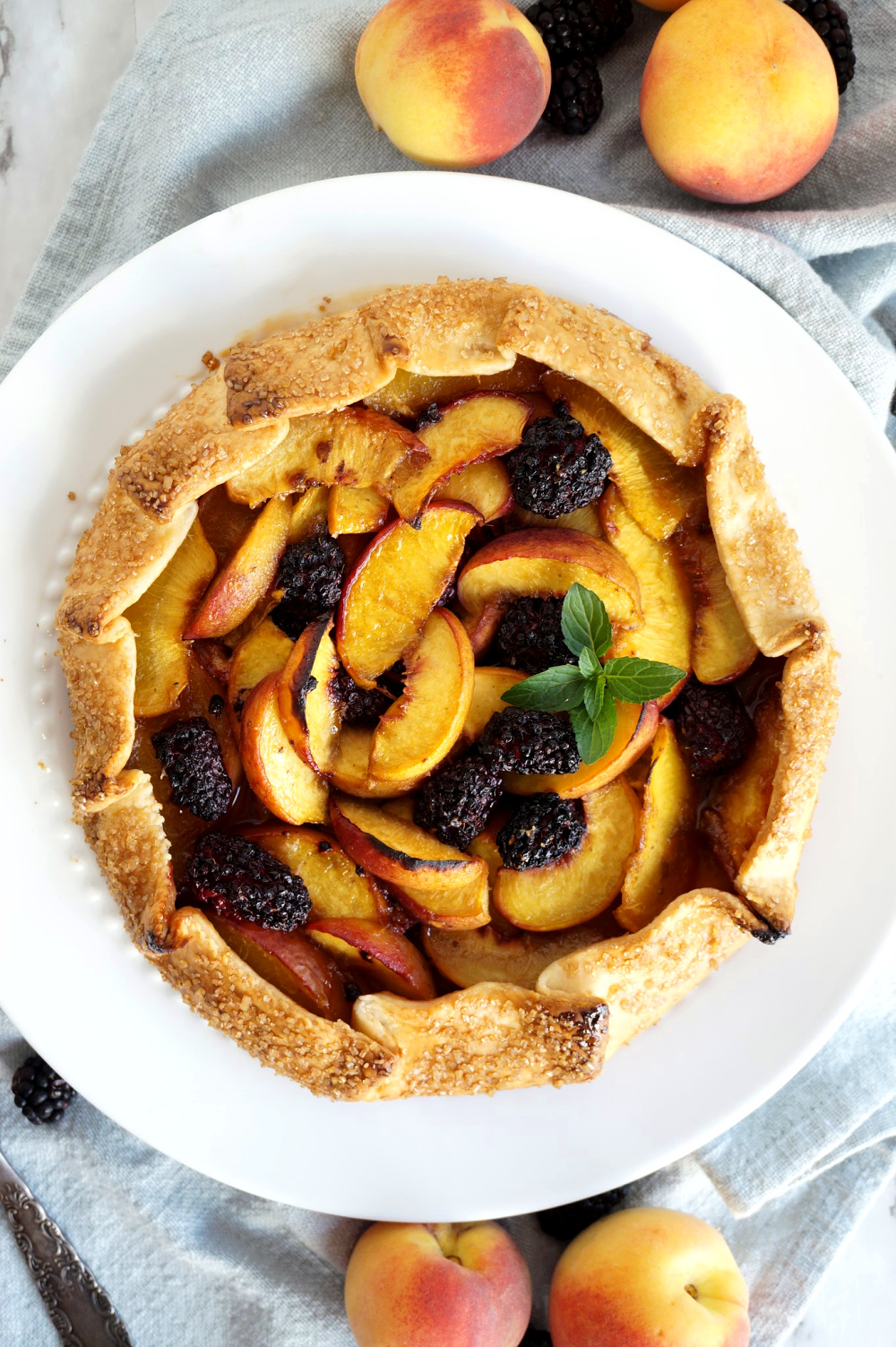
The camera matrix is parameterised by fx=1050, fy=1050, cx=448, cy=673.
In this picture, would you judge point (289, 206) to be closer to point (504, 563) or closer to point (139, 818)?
point (504, 563)

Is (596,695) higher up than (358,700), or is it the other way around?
(358,700)

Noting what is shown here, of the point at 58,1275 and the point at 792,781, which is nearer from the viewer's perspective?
the point at 792,781

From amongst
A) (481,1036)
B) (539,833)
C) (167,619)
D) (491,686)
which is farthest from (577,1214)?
(167,619)

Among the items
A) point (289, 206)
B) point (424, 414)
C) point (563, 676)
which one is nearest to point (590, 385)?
point (424, 414)

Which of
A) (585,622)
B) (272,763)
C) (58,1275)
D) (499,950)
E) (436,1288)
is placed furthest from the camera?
(58,1275)

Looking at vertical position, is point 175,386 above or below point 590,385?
above

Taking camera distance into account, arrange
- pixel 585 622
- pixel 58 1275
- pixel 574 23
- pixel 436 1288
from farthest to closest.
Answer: pixel 58 1275, pixel 574 23, pixel 436 1288, pixel 585 622

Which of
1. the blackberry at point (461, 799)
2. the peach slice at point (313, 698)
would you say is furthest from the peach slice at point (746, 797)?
the peach slice at point (313, 698)

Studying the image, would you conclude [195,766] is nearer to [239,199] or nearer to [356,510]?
[356,510]
